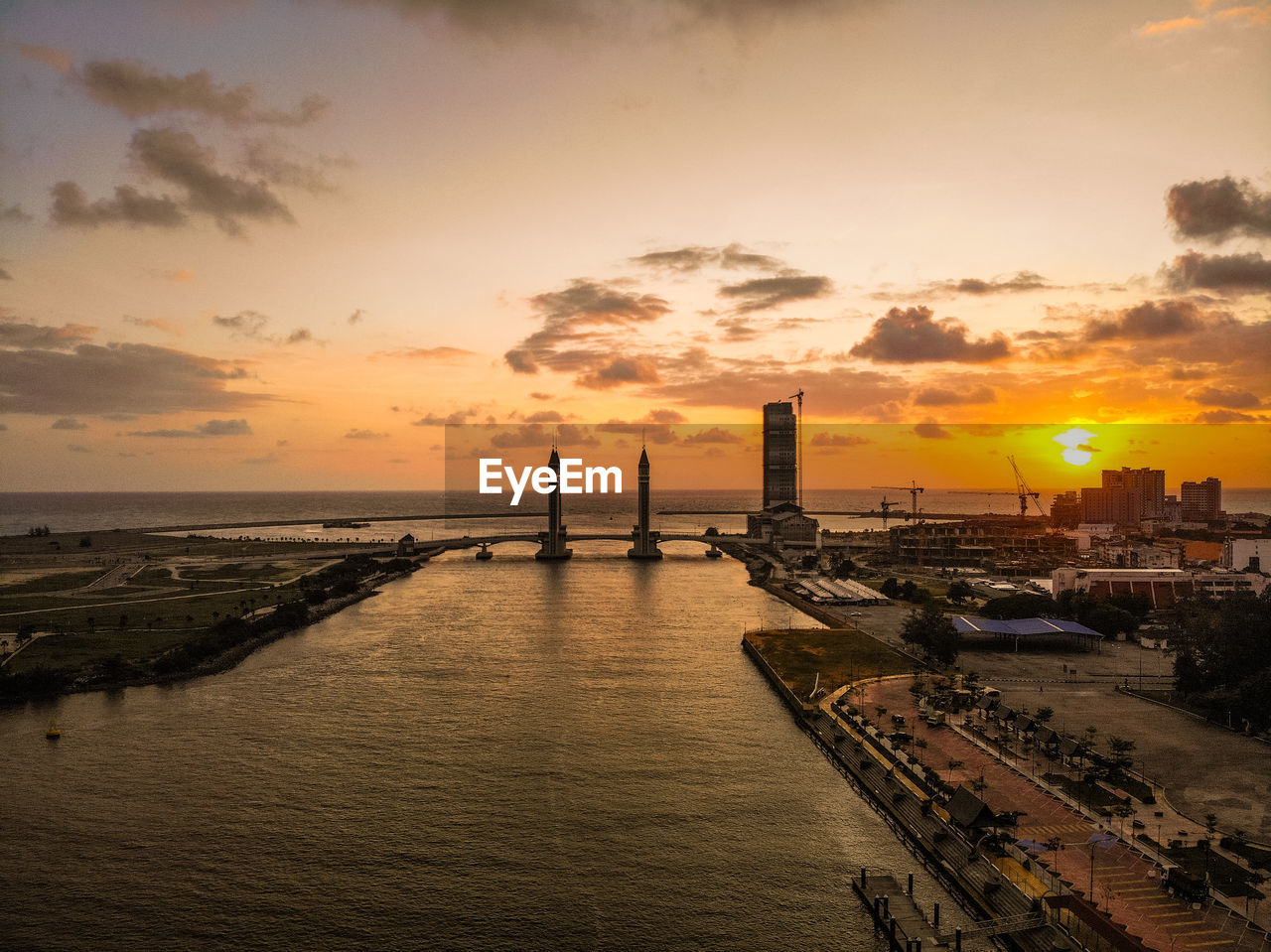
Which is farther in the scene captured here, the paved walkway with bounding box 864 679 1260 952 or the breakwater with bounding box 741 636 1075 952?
the breakwater with bounding box 741 636 1075 952

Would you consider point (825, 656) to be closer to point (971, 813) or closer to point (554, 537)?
point (971, 813)

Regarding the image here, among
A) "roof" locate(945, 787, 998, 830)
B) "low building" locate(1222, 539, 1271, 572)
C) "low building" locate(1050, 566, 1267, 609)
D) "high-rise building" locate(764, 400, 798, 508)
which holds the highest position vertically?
"high-rise building" locate(764, 400, 798, 508)

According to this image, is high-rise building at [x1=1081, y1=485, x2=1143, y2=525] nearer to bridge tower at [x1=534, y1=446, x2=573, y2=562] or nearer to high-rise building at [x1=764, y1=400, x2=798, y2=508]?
high-rise building at [x1=764, y1=400, x2=798, y2=508]

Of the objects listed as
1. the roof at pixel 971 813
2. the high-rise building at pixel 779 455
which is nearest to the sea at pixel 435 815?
the roof at pixel 971 813

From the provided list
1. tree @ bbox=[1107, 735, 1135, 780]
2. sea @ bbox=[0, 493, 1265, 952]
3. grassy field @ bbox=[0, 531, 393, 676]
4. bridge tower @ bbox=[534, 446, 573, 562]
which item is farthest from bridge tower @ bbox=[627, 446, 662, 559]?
tree @ bbox=[1107, 735, 1135, 780]

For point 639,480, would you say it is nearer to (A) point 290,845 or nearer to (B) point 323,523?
(B) point 323,523
